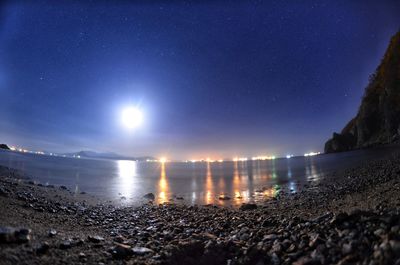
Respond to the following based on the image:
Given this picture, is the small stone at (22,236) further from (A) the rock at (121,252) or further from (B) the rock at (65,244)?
(A) the rock at (121,252)

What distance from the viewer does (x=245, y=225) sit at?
895cm

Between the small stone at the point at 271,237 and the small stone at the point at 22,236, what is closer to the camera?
the small stone at the point at 22,236

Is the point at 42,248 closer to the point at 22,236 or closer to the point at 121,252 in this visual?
the point at 22,236

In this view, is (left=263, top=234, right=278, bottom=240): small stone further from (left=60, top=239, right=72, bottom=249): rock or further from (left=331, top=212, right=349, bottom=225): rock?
(left=60, top=239, right=72, bottom=249): rock

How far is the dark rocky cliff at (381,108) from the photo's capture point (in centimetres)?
9119

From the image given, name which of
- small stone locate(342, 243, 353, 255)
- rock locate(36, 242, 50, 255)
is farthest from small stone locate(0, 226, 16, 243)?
small stone locate(342, 243, 353, 255)

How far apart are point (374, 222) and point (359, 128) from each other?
133 meters

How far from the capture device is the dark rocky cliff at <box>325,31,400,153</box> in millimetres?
91188

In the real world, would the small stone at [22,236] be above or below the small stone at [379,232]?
below

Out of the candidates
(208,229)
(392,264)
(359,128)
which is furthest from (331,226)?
(359,128)

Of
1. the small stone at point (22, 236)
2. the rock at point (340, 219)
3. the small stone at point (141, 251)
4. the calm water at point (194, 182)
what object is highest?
the rock at point (340, 219)

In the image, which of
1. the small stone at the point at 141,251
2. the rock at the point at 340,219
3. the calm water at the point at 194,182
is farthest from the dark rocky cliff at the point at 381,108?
the small stone at the point at 141,251

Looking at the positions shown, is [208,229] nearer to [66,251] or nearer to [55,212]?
[66,251]

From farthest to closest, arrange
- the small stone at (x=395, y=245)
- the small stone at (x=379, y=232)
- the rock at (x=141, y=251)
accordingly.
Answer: the rock at (x=141, y=251)
the small stone at (x=379, y=232)
the small stone at (x=395, y=245)
